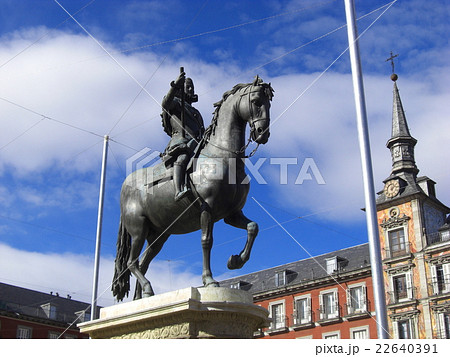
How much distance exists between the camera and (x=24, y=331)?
5519cm

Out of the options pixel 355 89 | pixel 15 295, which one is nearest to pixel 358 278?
pixel 15 295

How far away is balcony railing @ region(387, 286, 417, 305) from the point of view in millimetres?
46688

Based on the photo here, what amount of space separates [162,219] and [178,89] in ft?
8.16

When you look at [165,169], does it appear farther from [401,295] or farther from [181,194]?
[401,295]

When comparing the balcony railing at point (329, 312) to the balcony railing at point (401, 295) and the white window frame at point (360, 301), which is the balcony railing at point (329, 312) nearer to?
the white window frame at point (360, 301)

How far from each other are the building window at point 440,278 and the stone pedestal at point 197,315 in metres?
38.3

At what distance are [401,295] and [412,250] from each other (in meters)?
3.56

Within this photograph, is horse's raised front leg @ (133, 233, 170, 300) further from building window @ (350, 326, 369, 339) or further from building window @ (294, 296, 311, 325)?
building window @ (294, 296, 311, 325)

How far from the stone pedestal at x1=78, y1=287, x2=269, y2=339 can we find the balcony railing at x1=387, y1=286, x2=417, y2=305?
3894 cm

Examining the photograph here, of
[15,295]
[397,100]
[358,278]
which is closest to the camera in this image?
[358,278]

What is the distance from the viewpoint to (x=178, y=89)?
11.8 metres

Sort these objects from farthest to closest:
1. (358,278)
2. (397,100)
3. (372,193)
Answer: (397,100) < (358,278) < (372,193)

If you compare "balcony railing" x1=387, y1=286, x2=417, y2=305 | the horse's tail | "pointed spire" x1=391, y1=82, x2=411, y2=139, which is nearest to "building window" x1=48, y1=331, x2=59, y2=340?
"balcony railing" x1=387, y1=286, x2=417, y2=305
